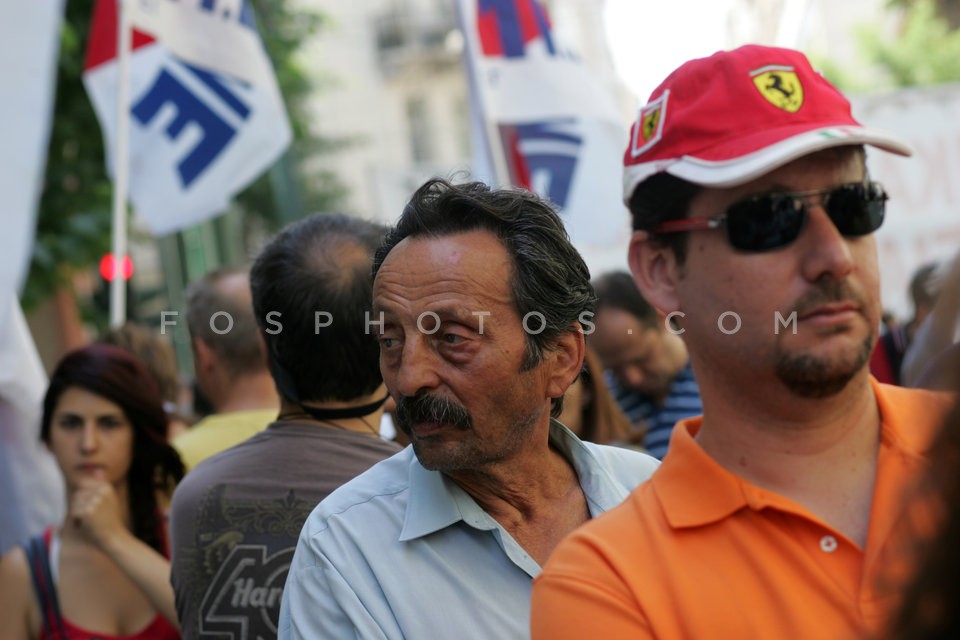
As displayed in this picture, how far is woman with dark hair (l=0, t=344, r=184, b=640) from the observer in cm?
353

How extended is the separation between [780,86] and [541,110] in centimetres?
535

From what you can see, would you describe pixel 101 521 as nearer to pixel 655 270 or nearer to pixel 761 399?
pixel 655 270

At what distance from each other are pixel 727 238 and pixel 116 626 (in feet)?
8.24

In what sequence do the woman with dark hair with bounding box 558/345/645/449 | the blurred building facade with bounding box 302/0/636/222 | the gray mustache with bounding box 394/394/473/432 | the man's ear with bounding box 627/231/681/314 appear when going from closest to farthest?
the man's ear with bounding box 627/231/681/314 < the gray mustache with bounding box 394/394/473/432 < the woman with dark hair with bounding box 558/345/645/449 < the blurred building facade with bounding box 302/0/636/222

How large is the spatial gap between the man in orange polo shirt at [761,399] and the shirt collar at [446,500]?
1.83ft

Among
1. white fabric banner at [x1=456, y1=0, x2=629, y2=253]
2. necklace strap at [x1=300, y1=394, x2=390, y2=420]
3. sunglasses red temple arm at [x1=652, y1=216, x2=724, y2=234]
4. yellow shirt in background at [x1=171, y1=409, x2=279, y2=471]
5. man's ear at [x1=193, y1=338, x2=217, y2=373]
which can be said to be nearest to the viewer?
sunglasses red temple arm at [x1=652, y1=216, x2=724, y2=234]

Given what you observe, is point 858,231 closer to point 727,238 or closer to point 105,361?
point 727,238

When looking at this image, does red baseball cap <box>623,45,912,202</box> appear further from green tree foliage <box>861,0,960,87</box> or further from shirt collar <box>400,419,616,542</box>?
green tree foliage <box>861,0,960,87</box>

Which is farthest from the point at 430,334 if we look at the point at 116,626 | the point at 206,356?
the point at 206,356

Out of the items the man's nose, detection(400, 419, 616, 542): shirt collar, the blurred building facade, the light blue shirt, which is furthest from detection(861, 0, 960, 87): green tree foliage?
the light blue shirt

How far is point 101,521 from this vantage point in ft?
12.1

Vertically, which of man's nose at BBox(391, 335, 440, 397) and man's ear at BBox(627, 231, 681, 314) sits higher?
man's ear at BBox(627, 231, 681, 314)

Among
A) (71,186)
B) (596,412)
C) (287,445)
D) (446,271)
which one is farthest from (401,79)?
(446,271)

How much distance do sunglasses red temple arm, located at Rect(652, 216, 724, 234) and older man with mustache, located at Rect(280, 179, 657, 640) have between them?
2.19 ft
